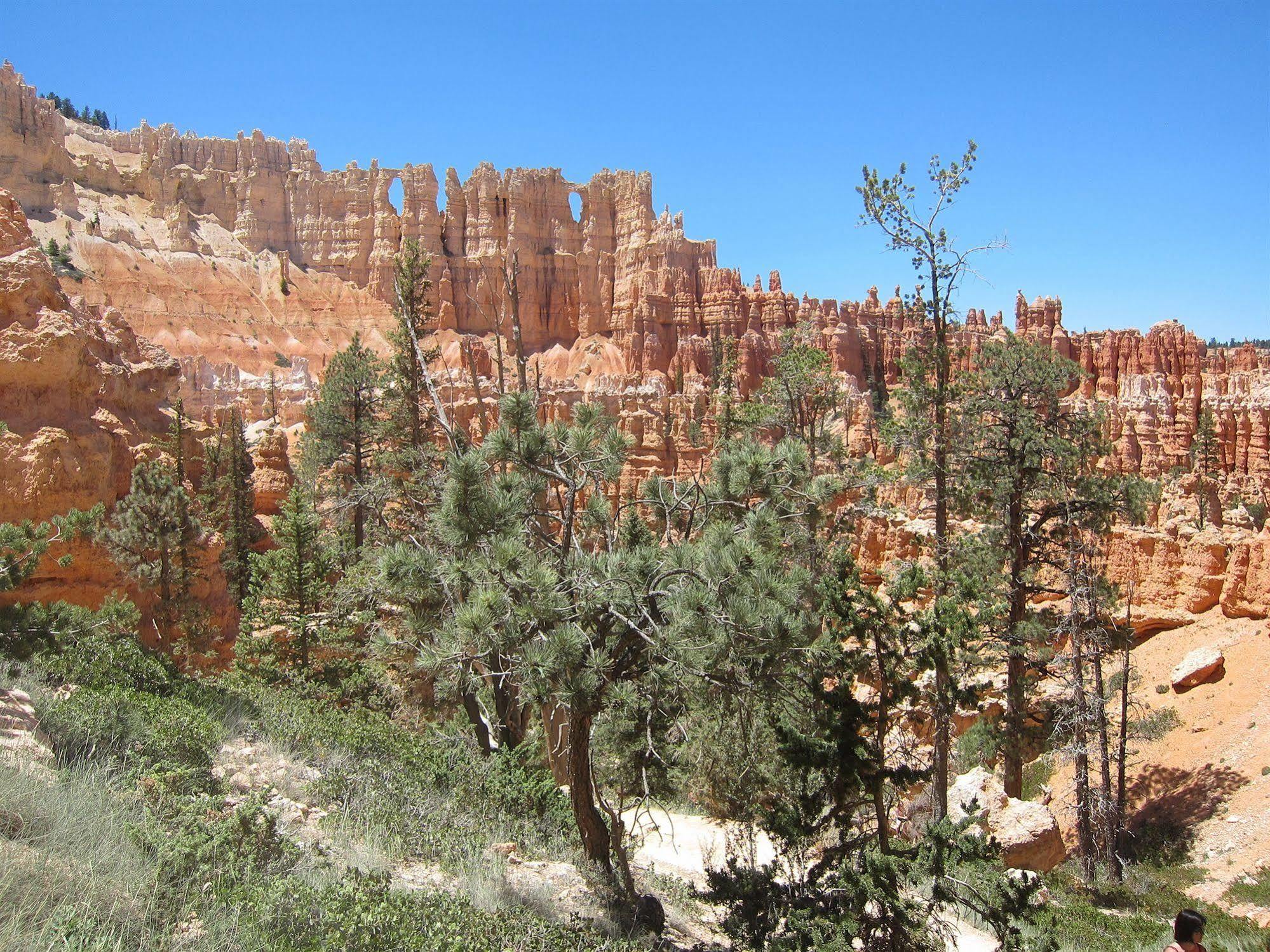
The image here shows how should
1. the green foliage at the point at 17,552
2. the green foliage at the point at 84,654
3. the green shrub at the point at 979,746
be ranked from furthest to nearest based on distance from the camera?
the green shrub at the point at 979,746, the green foliage at the point at 84,654, the green foliage at the point at 17,552

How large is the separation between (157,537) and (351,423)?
616 centimetres

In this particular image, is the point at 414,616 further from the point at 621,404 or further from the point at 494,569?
the point at 621,404

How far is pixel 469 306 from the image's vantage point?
76.2 meters

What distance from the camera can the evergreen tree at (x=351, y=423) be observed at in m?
21.7

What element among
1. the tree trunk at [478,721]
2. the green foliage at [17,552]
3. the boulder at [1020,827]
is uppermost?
the green foliage at [17,552]

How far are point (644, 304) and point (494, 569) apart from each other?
73310mm

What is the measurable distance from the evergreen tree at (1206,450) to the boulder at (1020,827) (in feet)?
153

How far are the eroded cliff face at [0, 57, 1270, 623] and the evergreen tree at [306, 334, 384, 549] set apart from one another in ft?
120

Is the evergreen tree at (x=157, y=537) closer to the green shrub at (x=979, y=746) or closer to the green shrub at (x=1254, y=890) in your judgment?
the green shrub at (x=979, y=746)

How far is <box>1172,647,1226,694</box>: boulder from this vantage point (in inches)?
664

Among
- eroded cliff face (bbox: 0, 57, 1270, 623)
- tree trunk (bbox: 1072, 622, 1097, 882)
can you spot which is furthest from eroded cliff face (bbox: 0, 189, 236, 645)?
eroded cliff face (bbox: 0, 57, 1270, 623)

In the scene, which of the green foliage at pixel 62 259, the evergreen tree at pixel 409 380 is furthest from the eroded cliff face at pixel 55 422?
the green foliage at pixel 62 259

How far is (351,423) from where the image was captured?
22.2 metres

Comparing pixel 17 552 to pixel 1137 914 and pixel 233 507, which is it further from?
pixel 233 507
